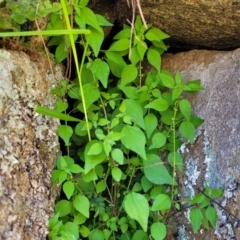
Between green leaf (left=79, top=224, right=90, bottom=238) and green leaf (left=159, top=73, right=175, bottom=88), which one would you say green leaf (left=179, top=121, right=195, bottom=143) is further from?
green leaf (left=79, top=224, right=90, bottom=238)

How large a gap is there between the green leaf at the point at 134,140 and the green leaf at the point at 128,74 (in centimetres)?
25

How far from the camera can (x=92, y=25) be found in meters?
1.50

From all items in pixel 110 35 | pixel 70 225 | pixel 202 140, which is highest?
pixel 110 35

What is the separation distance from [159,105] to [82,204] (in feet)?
1.36

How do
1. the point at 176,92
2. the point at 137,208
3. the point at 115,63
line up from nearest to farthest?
the point at 137,208
the point at 176,92
the point at 115,63

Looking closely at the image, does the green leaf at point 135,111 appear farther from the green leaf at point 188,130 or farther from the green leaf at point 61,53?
the green leaf at point 61,53

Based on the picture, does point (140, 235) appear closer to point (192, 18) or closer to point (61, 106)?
point (61, 106)

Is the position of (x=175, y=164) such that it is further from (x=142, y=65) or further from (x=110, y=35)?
(x=110, y=35)

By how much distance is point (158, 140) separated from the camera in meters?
1.50

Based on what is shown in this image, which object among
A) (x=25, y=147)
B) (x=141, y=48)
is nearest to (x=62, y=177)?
(x=25, y=147)

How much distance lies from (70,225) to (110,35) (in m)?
0.81

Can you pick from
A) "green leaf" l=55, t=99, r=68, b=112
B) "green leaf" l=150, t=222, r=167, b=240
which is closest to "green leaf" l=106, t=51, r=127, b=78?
"green leaf" l=55, t=99, r=68, b=112

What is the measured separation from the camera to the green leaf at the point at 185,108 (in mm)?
1521

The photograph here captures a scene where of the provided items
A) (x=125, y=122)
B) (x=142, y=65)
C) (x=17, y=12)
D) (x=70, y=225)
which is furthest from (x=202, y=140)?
(x=17, y=12)
